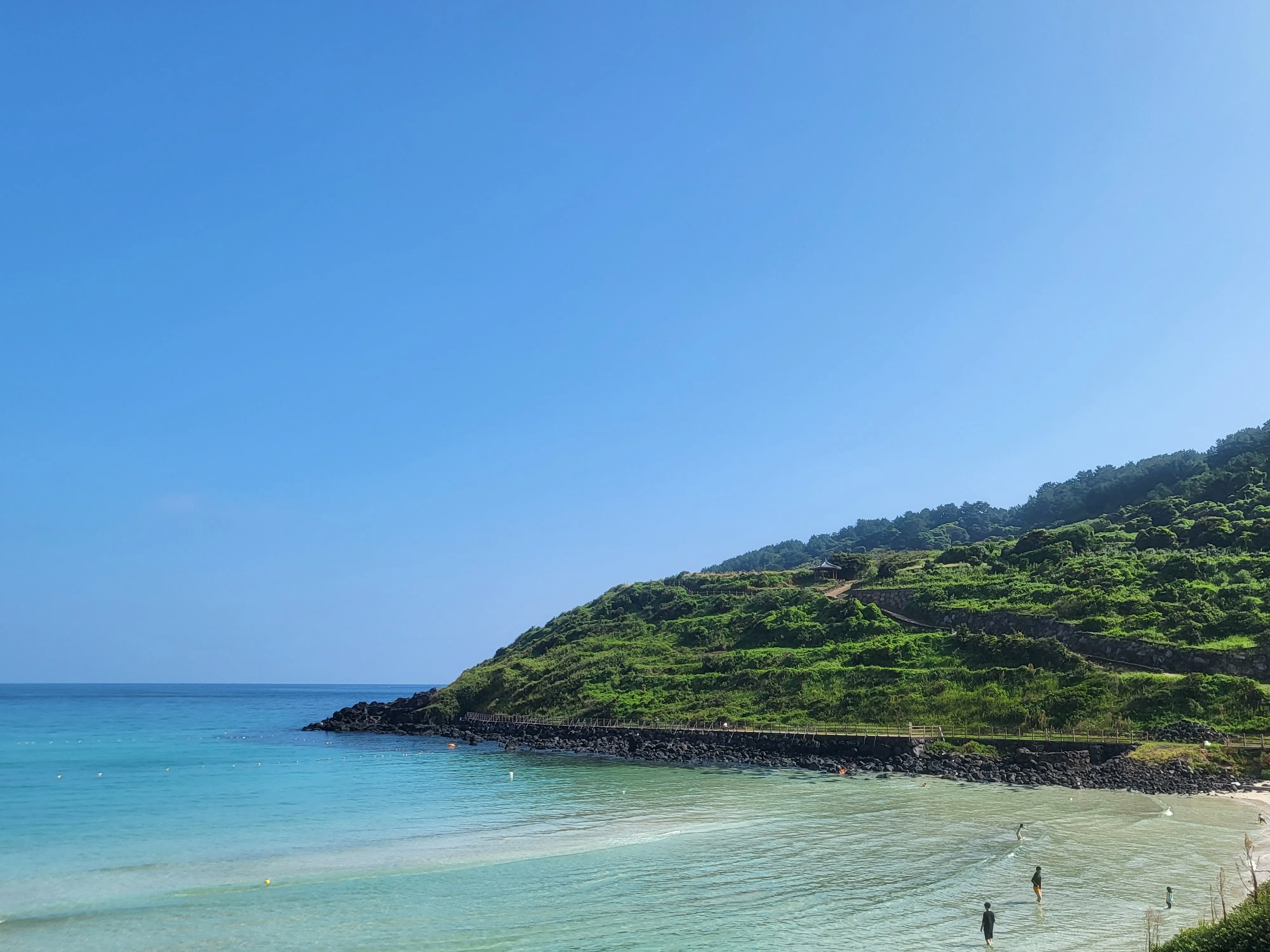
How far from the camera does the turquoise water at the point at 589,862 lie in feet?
74.5

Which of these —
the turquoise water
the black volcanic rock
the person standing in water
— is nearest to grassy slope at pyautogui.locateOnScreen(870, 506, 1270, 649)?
the turquoise water

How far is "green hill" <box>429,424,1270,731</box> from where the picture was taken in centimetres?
5622

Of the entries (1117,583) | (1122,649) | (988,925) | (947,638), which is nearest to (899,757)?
(947,638)

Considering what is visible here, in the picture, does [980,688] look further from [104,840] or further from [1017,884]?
[104,840]

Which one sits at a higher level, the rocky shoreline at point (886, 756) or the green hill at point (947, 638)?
the green hill at point (947, 638)

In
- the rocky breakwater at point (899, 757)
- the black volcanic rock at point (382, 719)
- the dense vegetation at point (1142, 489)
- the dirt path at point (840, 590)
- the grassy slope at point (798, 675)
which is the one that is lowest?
the rocky breakwater at point (899, 757)

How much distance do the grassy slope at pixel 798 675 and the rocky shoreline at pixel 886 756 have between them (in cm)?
374

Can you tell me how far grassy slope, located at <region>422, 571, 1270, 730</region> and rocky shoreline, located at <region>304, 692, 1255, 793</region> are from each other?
374cm

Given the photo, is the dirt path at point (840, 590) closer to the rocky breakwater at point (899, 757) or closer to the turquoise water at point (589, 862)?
the rocky breakwater at point (899, 757)

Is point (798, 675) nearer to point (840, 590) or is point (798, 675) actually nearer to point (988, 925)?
point (840, 590)

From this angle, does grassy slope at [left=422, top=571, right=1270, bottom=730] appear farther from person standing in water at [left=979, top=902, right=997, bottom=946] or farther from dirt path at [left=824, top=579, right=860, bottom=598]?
person standing in water at [left=979, top=902, right=997, bottom=946]

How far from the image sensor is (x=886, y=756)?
182ft

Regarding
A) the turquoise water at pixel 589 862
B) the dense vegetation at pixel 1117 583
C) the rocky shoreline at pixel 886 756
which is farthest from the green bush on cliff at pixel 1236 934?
the dense vegetation at pixel 1117 583

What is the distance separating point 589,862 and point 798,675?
142ft
